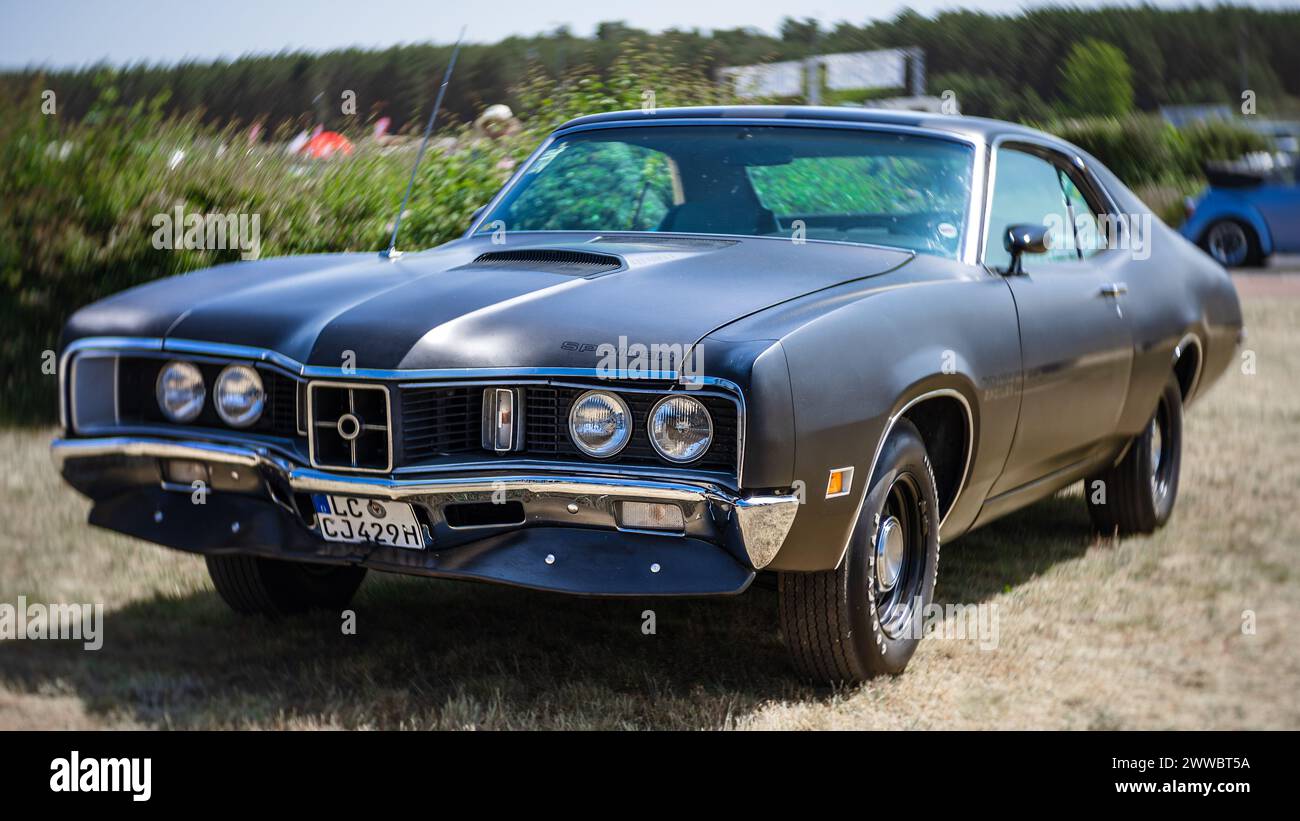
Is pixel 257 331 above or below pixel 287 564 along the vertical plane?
above

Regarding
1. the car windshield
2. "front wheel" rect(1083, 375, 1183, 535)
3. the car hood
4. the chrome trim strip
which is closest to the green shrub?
"front wheel" rect(1083, 375, 1183, 535)

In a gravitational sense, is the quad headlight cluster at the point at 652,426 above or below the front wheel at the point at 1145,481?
above

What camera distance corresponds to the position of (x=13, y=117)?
8.20m

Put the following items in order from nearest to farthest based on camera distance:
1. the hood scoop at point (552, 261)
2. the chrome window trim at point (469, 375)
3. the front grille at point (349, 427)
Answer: the chrome window trim at point (469, 375) → the front grille at point (349, 427) → the hood scoop at point (552, 261)

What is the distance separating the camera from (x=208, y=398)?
13.0 feet

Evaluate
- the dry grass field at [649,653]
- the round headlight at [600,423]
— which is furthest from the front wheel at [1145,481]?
the round headlight at [600,423]

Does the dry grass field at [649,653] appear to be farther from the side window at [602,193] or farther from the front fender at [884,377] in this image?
the side window at [602,193]

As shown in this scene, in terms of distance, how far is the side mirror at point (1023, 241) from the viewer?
184 inches

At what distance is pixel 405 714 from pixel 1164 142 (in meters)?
23.7

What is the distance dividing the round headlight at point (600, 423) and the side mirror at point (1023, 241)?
1763 mm

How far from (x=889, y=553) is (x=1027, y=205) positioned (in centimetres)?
170

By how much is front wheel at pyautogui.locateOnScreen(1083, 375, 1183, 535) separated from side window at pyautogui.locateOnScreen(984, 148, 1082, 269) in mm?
946
